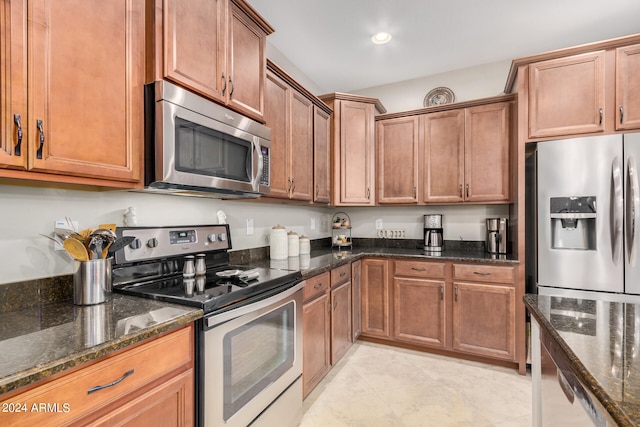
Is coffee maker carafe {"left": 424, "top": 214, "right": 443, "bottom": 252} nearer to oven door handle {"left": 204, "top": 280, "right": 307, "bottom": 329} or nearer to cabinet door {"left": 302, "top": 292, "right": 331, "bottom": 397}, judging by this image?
cabinet door {"left": 302, "top": 292, "right": 331, "bottom": 397}

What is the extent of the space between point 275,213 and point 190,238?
3.37ft

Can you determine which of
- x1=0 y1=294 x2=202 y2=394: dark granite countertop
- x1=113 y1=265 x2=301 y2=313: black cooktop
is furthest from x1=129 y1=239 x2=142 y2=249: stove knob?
x1=0 y1=294 x2=202 y2=394: dark granite countertop

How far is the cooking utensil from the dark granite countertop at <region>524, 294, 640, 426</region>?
1.65 metres

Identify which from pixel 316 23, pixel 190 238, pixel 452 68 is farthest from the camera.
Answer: pixel 452 68

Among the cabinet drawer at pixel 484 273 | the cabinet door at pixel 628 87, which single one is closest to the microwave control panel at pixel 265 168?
the cabinet drawer at pixel 484 273

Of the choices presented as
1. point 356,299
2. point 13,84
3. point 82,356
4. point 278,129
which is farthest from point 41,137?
point 356,299

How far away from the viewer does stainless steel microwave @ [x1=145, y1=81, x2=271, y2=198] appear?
1.34m

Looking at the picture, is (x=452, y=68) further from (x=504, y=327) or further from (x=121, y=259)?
(x=121, y=259)

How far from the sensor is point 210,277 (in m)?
1.69

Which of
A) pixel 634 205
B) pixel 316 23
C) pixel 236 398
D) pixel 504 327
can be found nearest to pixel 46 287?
pixel 236 398

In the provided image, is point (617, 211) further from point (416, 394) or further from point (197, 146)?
point (197, 146)

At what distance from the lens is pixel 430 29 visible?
258 cm

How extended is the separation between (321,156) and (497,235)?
1844 millimetres

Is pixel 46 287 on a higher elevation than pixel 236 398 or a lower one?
higher
